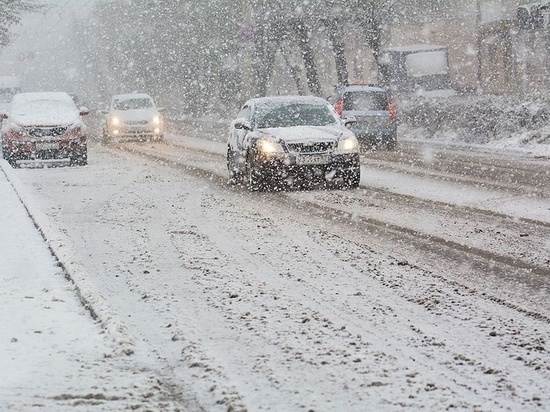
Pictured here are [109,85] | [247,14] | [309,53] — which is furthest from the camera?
[109,85]

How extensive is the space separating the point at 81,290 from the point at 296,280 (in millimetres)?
1762

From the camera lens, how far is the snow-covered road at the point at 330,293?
4582 millimetres

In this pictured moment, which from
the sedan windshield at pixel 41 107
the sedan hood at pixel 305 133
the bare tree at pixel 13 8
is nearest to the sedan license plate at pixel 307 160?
the sedan hood at pixel 305 133

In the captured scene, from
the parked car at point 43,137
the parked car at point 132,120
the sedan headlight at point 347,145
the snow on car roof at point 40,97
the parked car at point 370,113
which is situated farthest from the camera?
the parked car at point 132,120

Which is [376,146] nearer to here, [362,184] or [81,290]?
[362,184]

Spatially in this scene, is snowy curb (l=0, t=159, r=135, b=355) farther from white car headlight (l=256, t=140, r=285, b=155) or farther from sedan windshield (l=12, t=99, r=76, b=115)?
sedan windshield (l=12, t=99, r=76, b=115)

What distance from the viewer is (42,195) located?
14.4m

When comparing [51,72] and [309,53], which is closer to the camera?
[309,53]

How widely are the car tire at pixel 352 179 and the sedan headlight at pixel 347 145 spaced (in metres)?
0.36

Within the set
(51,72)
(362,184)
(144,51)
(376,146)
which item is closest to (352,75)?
(144,51)

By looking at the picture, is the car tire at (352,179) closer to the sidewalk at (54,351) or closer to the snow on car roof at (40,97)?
the sidewalk at (54,351)

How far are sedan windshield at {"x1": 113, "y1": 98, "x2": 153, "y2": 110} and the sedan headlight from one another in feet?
56.2

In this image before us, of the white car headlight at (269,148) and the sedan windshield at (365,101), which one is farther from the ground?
the sedan windshield at (365,101)

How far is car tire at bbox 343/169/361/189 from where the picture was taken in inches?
570
